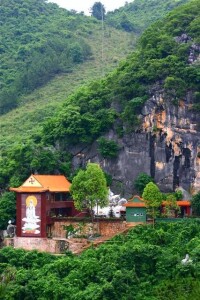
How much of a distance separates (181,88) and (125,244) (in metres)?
11.1

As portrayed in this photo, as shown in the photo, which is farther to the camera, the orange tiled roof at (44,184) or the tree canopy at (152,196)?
the orange tiled roof at (44,184)

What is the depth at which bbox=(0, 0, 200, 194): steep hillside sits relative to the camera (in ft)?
162

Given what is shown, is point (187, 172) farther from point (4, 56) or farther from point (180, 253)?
point (4, 56)

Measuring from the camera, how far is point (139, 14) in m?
101

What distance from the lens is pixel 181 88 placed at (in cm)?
4984

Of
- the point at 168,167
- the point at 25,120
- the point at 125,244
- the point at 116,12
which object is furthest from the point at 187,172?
the point at 116,12

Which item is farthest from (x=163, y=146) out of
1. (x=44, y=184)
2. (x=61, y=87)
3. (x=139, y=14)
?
(x=139, y=14)

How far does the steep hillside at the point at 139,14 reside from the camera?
300 feet

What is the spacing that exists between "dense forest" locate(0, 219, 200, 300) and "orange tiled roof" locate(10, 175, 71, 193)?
13.4 ft

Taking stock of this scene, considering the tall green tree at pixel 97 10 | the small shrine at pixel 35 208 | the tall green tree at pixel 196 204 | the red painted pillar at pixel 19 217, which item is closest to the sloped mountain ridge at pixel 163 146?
the tall green tree at pixel 196 204

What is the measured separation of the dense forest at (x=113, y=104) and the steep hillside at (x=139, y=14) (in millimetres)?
36435

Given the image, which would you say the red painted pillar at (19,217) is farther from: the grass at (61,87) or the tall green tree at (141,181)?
the grass at (61,87)

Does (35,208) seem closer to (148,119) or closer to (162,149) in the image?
(162,149)

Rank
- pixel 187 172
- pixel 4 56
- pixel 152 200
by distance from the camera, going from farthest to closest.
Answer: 1. pixel 4 56
2. pixel 187 172
3. pixel 152 200
